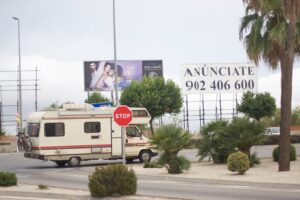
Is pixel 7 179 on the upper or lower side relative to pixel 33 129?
lower

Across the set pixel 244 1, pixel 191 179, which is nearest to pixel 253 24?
pixel 244 1

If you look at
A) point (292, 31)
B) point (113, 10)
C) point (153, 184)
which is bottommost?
point (153, 184)

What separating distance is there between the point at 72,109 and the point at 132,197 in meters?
16.5

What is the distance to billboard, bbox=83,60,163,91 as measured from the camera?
7494cm

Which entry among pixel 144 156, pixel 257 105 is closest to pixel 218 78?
pixel 257 105

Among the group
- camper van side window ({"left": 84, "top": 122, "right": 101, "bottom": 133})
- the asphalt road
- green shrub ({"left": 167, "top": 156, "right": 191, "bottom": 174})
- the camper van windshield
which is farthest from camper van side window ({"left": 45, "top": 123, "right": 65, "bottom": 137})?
green shrub ({"left": 167, "top": 156, "right": 191, "bottom": 174})

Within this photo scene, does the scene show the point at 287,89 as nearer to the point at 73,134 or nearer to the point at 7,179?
the point at 7,179

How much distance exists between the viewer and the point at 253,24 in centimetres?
2600

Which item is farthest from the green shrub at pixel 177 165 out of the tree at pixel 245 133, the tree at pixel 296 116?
the tree at pixel 296 116

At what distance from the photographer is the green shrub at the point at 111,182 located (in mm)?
15969

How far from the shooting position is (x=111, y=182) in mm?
16031

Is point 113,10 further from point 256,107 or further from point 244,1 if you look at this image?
point 256,107

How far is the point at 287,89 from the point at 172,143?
198 inches

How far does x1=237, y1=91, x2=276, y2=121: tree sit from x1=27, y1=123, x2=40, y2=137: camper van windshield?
113ft
